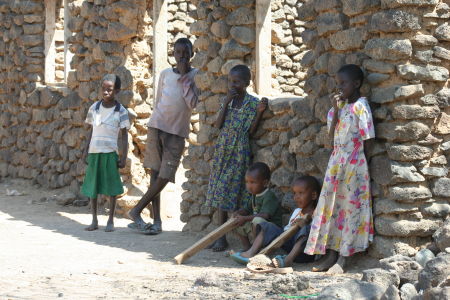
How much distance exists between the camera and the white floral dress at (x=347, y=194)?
5.71 metres

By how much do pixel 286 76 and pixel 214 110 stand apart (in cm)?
168

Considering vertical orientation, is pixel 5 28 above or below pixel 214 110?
above

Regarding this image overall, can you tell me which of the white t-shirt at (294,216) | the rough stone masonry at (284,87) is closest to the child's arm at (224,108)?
the rough stone masonry at (284,87)

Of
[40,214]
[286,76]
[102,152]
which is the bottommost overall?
[40,214]

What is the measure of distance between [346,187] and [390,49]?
991 millimetres

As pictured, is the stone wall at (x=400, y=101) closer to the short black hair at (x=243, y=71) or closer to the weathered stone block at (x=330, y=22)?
the weathered stone block at (x=330, y=22)

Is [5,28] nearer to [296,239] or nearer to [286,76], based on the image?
[286,76]

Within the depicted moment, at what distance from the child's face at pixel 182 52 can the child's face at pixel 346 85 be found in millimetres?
2124

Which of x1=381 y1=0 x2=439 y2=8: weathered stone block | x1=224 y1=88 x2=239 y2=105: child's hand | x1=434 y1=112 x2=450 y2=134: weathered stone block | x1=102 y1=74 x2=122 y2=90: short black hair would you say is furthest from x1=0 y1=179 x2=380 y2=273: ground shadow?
x1=381 y1=0 x2=439 y2=8: weathered stone block

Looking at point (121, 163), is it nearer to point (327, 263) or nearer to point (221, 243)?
point (221, 243)

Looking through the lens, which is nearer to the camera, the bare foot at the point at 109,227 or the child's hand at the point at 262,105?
the child's hand at the point at 262,105

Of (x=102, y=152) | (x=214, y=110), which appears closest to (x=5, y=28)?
(x=102, y=152)

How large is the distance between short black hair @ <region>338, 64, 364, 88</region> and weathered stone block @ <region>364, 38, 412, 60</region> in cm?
14

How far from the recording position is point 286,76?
8914mm
